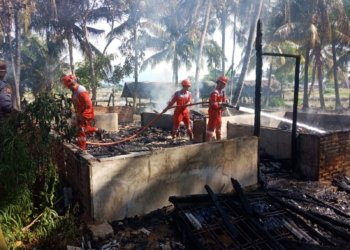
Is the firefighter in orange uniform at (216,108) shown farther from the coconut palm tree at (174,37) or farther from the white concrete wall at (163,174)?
the coconut palm tree at (174,37)

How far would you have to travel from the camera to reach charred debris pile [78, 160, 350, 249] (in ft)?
13.5

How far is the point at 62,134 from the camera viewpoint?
4.95 m

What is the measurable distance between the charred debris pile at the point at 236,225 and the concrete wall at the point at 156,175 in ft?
0.78

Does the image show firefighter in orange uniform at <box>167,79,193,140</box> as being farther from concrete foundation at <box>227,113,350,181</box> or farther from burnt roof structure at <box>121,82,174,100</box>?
burnt roof structure at <box>121,82,174,100</box>

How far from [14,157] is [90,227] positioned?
4.09ft

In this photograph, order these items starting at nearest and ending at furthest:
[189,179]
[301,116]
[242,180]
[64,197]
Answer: [64,197], [189,179], [242,180], [301,116]

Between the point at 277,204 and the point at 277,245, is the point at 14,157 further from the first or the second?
the point at 277,204

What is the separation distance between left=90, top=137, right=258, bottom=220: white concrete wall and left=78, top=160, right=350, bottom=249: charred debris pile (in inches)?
9.4

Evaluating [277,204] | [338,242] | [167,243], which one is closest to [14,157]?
[167,243]

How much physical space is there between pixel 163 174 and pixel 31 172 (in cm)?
175

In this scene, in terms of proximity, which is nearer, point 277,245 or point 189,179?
point 277,245

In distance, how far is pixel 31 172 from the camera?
4.19 meters

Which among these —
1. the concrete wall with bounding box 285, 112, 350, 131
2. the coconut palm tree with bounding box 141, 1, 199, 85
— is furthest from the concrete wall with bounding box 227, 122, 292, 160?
the coconut palm tree with bounding box 141, 1, 199, 85

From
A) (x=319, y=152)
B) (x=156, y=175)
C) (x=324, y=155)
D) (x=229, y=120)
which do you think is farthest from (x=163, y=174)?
(x=229, y=120)
